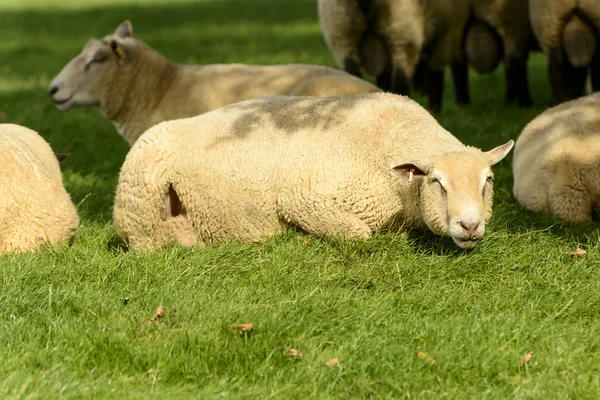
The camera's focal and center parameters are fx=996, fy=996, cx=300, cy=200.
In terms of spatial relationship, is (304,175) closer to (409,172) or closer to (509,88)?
(409,172)

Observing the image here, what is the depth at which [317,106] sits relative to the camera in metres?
6.36

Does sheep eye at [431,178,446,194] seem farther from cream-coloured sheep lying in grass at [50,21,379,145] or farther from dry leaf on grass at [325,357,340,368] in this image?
cream-coloured sheep lying in grass at [50,21,379,145]

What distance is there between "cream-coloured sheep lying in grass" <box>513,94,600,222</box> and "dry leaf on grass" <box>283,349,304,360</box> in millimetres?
2773

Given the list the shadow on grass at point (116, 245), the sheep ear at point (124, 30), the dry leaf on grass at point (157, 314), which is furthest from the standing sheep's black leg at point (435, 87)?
the dry leaf on grass at point (157, 314)

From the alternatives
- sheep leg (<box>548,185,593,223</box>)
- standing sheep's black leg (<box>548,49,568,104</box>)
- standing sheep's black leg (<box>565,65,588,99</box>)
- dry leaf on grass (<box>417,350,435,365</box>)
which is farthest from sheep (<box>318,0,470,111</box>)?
dry leaf on grass (<box>417,350,435,365</box>)

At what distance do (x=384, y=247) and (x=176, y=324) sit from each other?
4.91 feet

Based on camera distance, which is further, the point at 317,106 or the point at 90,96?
the point at 90,96

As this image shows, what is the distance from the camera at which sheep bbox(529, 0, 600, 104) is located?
948cm

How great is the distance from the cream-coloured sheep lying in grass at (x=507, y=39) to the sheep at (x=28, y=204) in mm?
6781

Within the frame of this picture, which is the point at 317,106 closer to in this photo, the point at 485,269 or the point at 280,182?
the point at 280,182

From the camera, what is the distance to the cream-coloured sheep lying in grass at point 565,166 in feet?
21.6

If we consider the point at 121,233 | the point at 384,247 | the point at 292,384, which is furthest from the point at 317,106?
the point at 292,384

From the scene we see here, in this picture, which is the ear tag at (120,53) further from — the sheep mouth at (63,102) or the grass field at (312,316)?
the grass field at (312,316)

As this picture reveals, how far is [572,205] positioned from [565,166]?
28cm
